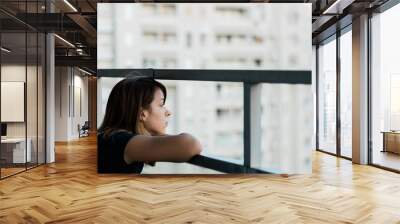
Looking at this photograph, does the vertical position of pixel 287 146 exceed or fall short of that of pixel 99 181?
it exceeds it

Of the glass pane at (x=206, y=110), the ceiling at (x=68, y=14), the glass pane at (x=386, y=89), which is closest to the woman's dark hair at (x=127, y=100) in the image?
the glass pane at (x=206, y=110)

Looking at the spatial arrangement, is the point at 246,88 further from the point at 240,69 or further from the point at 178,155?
the point at 178,155

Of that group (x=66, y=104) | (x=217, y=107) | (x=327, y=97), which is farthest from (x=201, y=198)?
(x=66, y=104)

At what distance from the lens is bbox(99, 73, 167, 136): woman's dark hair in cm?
615

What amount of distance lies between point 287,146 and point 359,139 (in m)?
2.39

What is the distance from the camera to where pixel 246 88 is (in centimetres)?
629

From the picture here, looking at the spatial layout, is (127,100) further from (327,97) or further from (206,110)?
(327,97)

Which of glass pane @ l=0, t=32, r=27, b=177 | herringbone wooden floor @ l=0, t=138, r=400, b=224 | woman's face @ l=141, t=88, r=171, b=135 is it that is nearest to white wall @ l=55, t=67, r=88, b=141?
glass pane @ l=0, t=32, r=27, b=177

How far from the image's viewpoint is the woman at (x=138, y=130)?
6.13m

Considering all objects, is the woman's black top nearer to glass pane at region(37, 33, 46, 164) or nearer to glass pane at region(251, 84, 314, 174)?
glass pane at region(251, 84, 314, 174)

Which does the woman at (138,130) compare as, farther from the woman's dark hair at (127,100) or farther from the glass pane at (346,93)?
the glass pane at (346,93)

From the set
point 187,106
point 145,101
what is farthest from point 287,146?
point 145,101

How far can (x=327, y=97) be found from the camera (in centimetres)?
1034

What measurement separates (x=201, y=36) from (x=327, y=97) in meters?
5.16
